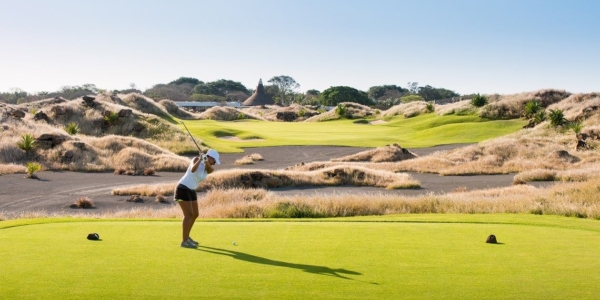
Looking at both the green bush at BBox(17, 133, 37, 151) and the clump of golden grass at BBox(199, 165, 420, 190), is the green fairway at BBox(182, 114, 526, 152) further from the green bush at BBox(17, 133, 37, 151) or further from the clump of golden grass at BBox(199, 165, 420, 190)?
the clump of golden grass at BBox(199, 165, 420, 190)

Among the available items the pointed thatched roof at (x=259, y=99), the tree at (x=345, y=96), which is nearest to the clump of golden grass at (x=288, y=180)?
the tree at (x=345, y=96)

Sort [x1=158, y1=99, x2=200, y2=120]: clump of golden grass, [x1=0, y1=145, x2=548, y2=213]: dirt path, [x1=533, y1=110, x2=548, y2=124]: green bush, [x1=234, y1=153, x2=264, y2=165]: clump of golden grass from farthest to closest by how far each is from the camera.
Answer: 1. [x1=158, y1=99, x2=200, y2=120]: clump of golden grass
2. [x1=533, y1=110, x2=548, y2=124]: green bush
3. [x1=234, y1=153, x2=264, y2=165]: clump of golden grass
4. [x1=0, y1=145, x2=548, y2=213]: dirt path

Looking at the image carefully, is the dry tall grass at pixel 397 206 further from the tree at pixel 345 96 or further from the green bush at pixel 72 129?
the tree at pixel 345 96

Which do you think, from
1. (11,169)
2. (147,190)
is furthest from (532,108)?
(11,169)

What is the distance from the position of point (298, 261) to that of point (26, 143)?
37.7 meters

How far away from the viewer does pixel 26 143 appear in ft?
141

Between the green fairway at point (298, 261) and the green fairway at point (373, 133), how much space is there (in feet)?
148

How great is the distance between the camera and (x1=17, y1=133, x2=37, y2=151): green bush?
141 feet

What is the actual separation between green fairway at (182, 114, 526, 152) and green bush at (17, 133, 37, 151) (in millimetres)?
17125

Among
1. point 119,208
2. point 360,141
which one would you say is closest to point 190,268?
point 119,208

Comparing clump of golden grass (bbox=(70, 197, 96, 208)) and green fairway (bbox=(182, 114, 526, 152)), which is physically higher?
green fairway (bbox=(182, 114, 526, 152))

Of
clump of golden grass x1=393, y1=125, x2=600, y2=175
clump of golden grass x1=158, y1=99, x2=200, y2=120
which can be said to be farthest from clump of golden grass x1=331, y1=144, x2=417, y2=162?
clump of golden grass x1=158, y1=99, x2=200, y2=120

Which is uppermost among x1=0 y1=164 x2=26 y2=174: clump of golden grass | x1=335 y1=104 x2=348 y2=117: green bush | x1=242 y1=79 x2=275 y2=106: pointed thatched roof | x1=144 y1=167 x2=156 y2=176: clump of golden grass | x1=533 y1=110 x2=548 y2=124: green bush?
x1=242 y1=79 x2=275 y2=106: pointed thatched roof

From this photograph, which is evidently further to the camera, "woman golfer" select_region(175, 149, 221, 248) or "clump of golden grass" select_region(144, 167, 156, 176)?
"clump of golden grass" select_region(144, 167, 156, 176)
